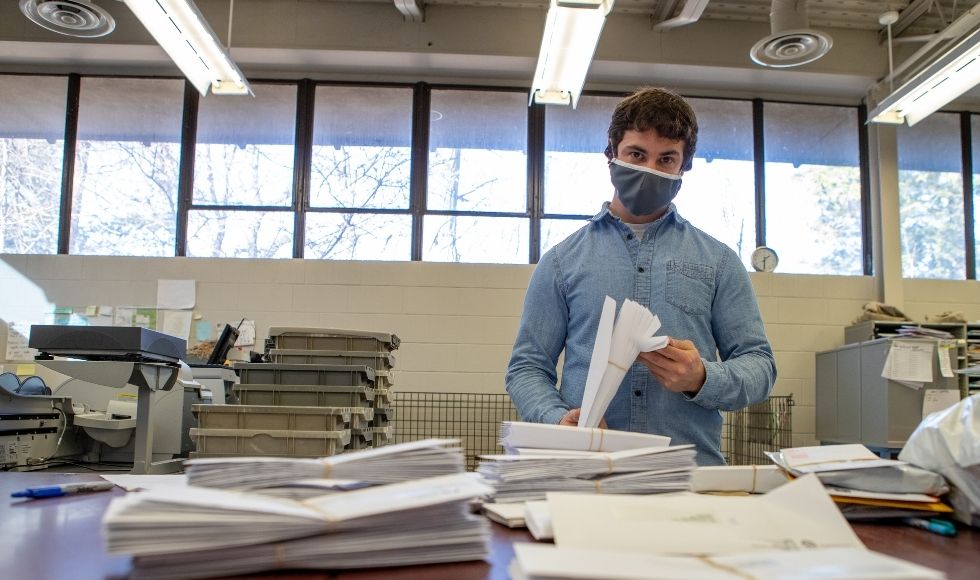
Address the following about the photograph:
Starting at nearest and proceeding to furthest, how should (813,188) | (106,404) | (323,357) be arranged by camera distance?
1. (323,357)
2. (106,404)
3. (813,188)

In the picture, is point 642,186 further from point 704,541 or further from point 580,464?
point 704,541

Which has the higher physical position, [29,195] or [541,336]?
[29,195]

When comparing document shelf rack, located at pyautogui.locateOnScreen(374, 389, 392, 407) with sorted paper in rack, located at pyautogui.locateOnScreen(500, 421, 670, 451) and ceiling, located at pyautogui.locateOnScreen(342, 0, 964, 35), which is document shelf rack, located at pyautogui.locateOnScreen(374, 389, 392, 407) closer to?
sorted paper in rack, located at pyautogui.locateOnScreen(500, 421, 670, 451)

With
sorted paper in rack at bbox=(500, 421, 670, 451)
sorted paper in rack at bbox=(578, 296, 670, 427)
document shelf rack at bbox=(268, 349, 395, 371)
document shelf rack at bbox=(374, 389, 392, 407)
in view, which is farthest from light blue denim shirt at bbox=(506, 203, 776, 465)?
document shelf rack at bbox=(374, 389, 392, 407)

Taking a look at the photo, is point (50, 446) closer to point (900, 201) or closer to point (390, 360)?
point (390, 360)

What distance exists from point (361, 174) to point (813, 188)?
3303 millimetres

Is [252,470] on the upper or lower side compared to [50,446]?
upper

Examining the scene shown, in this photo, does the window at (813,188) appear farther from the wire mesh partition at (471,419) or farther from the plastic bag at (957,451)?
the plastic bag at (957,451)

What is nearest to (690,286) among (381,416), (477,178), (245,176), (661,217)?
(661,217)

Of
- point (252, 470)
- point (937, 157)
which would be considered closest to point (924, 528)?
point (252, 470)

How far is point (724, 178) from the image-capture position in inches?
220

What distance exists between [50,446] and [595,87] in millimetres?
4237

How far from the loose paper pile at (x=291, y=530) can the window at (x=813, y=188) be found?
5181mm

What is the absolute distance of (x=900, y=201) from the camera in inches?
220
